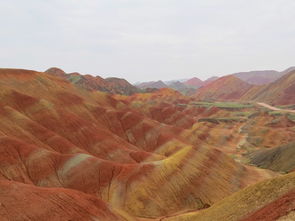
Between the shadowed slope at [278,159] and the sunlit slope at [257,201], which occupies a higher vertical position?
the sunlit slope at [257,201]

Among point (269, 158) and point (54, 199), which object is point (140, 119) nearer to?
point (269, 158)

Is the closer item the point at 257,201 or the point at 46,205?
the point at 257,201

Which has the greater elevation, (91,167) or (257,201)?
(257,201)

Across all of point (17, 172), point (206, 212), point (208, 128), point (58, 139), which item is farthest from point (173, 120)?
point (206, 212)

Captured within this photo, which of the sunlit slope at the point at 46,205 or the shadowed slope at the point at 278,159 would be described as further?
the shadowed slope at the point at 278,159

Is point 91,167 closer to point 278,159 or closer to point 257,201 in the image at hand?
point 257,201

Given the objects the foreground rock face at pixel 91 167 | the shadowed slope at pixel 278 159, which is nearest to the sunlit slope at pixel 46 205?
the foreground rock face at pixel 91 167

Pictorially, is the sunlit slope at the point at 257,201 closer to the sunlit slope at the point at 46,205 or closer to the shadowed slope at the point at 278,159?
the sunlit slope at the point at 46,205

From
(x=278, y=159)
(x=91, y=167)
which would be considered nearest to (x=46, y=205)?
(x=91, y=167)

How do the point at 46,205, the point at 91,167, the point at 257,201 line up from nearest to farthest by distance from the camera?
the point at 257,201, the point at 46,205, the point at 91,167
